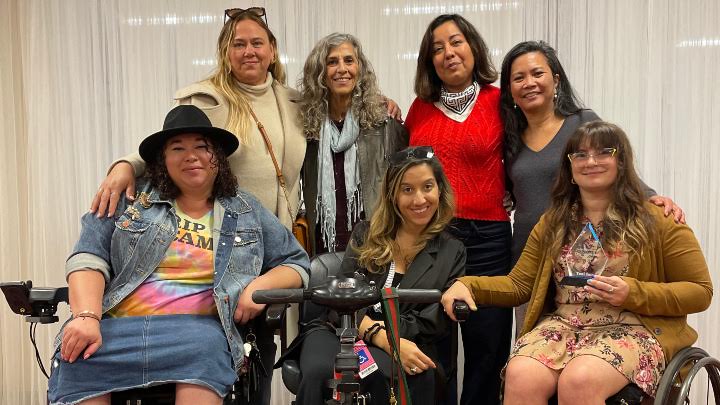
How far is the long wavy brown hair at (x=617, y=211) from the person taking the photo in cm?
226

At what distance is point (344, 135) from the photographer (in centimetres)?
300

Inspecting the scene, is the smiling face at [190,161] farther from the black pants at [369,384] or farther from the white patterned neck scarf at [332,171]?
the black pants at [369,384]

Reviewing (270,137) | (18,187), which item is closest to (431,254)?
(270,137)

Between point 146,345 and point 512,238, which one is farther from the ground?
point 512,238

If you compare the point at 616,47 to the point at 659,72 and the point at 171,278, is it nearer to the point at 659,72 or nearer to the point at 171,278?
the point at 659,72

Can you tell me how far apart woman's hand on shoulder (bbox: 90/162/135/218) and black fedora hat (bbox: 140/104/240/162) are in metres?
0.10

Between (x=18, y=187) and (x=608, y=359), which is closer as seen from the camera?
(x=608, y=359)

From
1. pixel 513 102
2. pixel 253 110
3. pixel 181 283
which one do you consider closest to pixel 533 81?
pixel 513 102

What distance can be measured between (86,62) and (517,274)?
9.47 feet

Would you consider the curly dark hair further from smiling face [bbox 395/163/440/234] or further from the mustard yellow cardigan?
the mustard yellow cardigan

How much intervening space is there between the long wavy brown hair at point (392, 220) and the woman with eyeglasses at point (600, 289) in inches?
12.6

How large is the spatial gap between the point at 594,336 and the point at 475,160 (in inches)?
37.8

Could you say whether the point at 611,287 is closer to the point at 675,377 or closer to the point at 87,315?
the point at 675,377

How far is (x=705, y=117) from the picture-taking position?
12.1 feet
